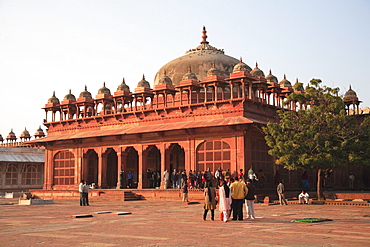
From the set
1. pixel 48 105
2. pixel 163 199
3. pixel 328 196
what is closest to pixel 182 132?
pixel 163 199

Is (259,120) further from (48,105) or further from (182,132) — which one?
(48,105)

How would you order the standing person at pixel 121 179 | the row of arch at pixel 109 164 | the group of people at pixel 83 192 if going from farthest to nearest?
the row of arch at pixel 109 164, the standing person at pixel 121 179, the group of people at pixel 83 192

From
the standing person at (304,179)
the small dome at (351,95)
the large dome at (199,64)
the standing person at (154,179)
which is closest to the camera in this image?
the standing person at (304,179)

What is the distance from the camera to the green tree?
2162cm

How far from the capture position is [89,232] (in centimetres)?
1096

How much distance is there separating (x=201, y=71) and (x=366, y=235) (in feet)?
90.9

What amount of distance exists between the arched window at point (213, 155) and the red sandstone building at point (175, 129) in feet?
0.18

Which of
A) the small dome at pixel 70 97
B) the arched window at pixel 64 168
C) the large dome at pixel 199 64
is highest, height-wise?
the large dome at pixel 199 64

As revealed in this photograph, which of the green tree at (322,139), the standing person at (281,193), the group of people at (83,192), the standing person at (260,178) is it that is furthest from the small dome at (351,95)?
the group of people at (83,192)

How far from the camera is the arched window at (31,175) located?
44.9m

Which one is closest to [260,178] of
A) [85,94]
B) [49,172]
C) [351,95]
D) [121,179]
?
[121,179]

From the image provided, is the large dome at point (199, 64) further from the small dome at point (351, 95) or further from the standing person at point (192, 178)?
the standing person at point (192, 178)

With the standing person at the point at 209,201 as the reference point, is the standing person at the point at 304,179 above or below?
above

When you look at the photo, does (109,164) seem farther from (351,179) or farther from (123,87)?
(351,179)
